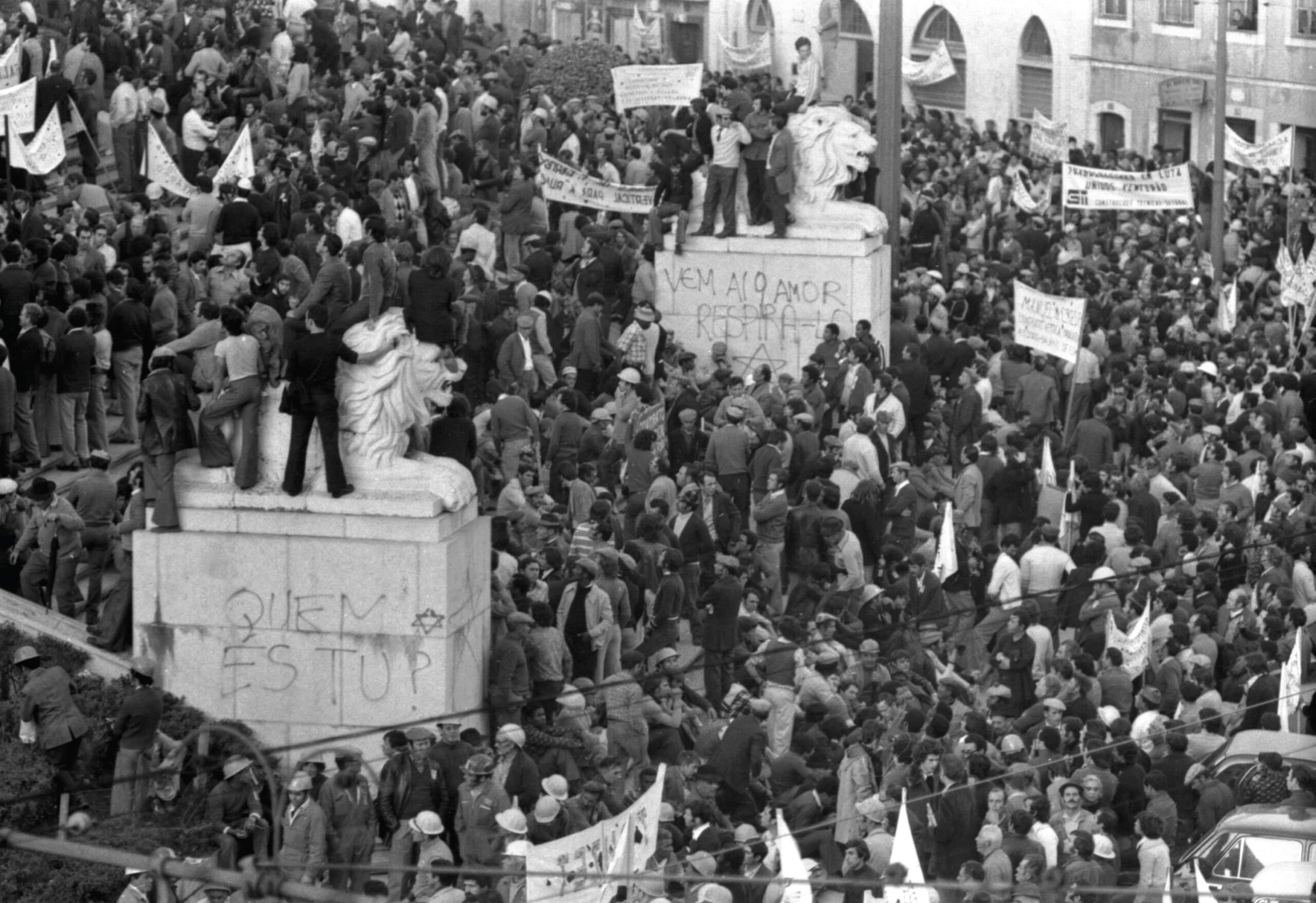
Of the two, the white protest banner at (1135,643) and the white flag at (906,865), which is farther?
the white protest banner at (1135,643)

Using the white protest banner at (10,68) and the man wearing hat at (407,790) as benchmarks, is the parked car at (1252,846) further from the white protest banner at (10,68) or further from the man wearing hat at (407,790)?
the white protest banner at (10,68)

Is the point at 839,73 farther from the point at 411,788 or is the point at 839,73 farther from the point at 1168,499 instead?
the point at 411,788

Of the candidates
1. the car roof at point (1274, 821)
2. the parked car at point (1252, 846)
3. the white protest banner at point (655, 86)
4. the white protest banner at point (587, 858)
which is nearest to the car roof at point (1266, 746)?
the car roof at point (1274, 821)

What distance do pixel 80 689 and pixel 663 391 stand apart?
7795 millimetres

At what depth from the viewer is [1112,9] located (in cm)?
A: 4969

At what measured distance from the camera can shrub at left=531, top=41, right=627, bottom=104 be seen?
36156 millimetres

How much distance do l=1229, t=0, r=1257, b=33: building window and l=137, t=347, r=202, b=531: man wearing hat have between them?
33210 millimetres

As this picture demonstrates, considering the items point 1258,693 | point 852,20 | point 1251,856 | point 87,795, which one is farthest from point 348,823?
point 852,20

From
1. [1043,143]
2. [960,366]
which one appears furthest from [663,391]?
[1043,143]

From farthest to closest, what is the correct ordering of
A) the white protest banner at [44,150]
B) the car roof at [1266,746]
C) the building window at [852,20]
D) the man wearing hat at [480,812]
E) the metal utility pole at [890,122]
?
the building window at [852,20]
the metal utility pole at [890,122]
the white protest banner at [44,150]
the car roof at [1266,746]
the man wearing hat at [480,812]

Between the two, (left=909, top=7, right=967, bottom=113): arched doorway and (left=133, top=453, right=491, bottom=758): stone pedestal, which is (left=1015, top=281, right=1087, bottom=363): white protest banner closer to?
(left=133, top=453, right=491, bottom=758): stone pedestal

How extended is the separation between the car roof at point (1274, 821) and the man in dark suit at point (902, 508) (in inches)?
227

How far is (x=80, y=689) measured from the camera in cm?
1656

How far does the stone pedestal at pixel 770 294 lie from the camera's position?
26078 mm
